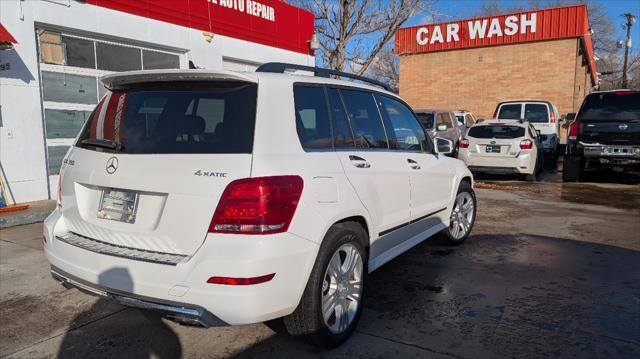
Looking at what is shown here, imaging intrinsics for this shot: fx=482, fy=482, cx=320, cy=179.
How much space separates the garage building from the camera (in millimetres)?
7578

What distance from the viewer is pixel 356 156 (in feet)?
11.1

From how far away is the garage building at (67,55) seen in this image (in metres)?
7.58

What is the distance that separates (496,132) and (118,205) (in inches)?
403

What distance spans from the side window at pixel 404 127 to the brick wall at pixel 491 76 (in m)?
19.2

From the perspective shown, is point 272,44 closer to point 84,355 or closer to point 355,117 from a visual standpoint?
point 355,117

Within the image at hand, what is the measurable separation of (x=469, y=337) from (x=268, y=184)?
1.81 meters

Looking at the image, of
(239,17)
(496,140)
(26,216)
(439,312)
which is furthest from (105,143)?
(496,140)

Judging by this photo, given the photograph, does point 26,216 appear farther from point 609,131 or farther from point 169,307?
point 609,131

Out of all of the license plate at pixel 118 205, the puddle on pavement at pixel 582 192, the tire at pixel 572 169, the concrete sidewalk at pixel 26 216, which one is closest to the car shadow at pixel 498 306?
the license plate at pixel 118 205

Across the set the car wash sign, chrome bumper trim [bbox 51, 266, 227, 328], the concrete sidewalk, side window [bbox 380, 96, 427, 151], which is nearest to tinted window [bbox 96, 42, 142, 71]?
the concrete sidewalk

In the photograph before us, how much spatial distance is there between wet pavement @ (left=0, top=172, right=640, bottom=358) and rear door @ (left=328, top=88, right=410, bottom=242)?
2.42 feet

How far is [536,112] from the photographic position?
50.2 feet

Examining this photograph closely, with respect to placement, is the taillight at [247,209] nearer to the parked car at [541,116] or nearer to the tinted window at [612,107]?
the tinted window at [612,107]

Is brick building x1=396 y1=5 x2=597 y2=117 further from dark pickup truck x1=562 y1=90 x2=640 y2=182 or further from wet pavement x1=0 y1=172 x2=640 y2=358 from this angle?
wet pavement x1=0 y1=172 x2=640 y2=358
